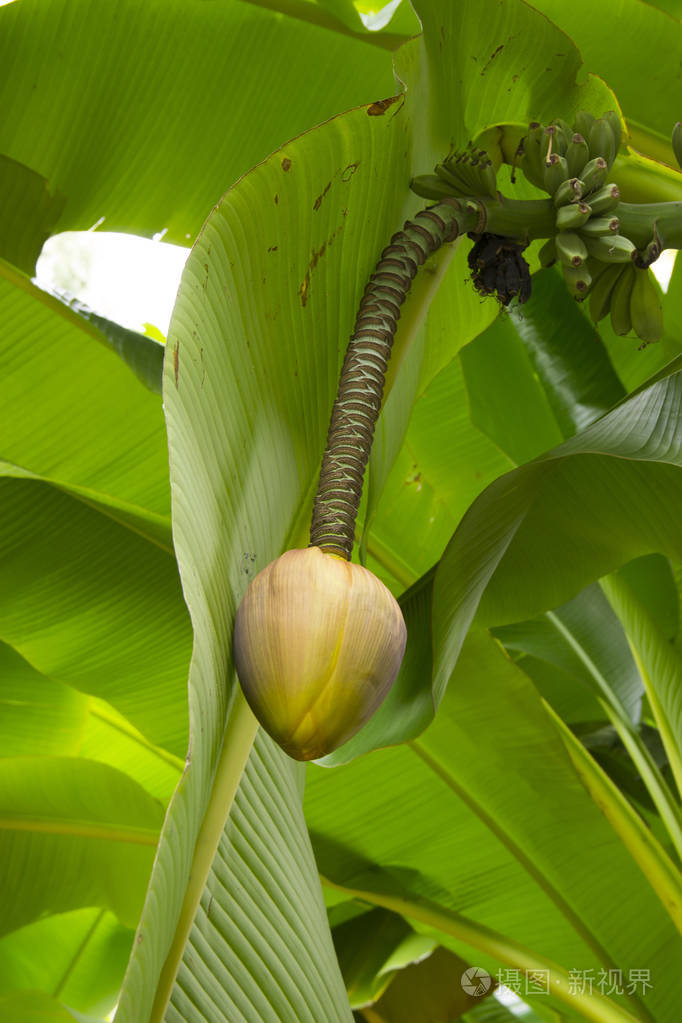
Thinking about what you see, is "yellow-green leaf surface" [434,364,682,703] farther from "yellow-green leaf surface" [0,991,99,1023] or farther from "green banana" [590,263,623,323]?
"yellow-green leaf surface" [0,991,99,1023]

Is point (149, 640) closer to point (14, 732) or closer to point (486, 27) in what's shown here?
point (14, 732)

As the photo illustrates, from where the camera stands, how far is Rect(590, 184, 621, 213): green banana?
495 mm

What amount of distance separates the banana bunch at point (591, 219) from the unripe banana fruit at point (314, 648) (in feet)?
0.85

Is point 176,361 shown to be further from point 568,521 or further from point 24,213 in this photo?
point 24,213

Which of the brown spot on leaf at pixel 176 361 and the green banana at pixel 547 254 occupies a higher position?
the green banana at pixel 547 254

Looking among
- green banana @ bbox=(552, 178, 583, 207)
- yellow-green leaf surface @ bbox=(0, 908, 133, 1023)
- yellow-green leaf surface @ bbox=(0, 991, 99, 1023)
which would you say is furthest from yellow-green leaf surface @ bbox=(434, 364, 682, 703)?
yellow-green leaf surface @ bbox=(0, 908, 133, 1023)

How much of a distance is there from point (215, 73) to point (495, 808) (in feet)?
2.29

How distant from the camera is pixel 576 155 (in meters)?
0.50

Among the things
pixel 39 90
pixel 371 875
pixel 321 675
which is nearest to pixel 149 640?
pixel 371 875

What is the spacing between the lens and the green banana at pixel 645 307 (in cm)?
54

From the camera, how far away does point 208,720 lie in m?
0.28

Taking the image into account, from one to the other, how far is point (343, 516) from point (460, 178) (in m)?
0.24

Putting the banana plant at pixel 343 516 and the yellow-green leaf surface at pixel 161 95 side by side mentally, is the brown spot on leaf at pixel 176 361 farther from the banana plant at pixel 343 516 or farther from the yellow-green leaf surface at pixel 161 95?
the yellow-green leaf surface at pixel 161 95

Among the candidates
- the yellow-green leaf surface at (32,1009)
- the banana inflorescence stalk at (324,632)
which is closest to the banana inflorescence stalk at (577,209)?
the banana inflorescence stalk at (324,632)
